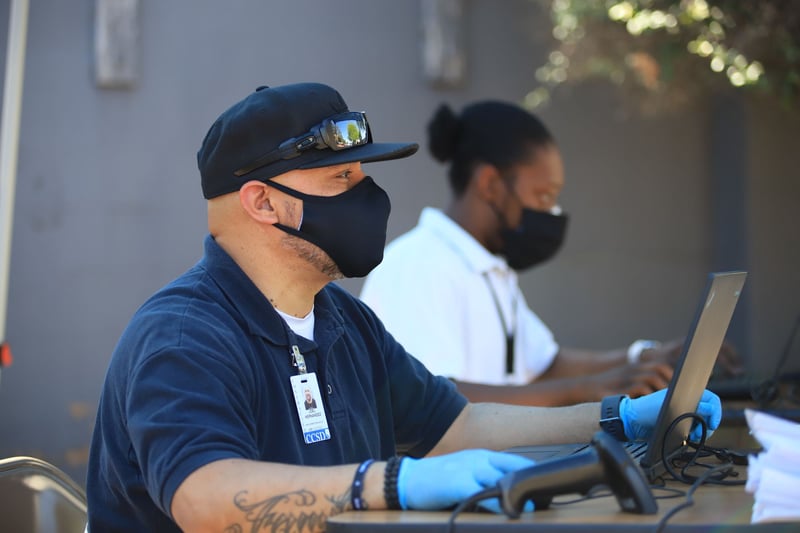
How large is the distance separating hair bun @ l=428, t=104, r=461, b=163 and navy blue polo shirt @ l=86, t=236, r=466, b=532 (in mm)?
1938

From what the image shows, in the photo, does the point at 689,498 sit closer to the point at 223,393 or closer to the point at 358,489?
the point at 358,489

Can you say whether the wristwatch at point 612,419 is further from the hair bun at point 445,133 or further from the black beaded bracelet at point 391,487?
the hair bun at point 445,133

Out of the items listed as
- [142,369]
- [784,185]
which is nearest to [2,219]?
[142,369]

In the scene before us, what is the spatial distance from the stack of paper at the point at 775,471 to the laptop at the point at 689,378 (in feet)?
1.50

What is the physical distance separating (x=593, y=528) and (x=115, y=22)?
503cm

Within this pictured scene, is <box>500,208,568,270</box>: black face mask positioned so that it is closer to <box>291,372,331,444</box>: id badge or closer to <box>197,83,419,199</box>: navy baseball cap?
<box>197,83,419,199</box>: navy baseball cap

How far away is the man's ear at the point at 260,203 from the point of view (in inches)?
92.4

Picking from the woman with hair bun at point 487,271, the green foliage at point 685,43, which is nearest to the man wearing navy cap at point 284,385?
the woman with hair bun at point 487,271

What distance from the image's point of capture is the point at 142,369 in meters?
1.95

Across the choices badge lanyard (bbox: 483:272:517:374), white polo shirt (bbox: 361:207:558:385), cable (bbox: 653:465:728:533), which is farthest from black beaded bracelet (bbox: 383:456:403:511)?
badge lanyard (bbox: 483:272:517:374)

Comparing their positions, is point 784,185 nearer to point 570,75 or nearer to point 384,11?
point 570,75

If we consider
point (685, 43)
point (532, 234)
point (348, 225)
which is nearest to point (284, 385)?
point (348, 225)

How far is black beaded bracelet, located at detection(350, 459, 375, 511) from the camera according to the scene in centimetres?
177

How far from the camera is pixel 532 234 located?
427 cm
